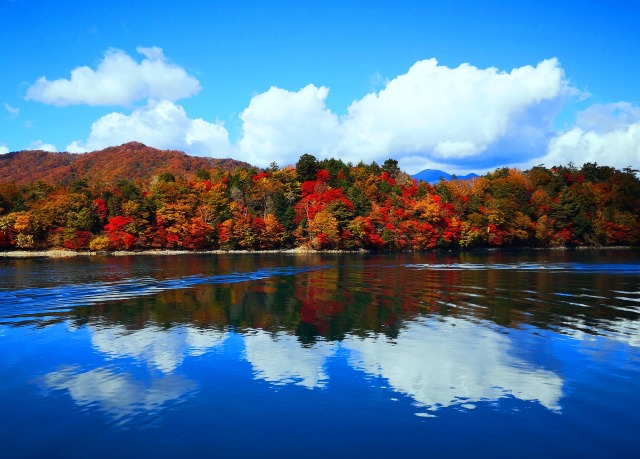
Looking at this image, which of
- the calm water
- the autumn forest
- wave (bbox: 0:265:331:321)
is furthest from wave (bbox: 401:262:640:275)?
the autumn forest

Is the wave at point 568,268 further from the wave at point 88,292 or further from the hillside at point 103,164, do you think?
the hillside at point 103,164

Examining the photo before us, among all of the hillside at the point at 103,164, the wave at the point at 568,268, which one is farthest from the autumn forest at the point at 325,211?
the hillside at the point at 103,164

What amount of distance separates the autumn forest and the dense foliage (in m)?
0.18

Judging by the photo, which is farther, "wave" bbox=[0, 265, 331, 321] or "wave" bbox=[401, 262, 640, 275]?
"wave" bbox=[401, 262, 640, 275]

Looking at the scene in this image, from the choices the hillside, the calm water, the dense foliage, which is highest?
the hillside

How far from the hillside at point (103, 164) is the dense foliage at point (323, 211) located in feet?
158

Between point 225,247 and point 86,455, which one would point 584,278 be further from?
point 225,247

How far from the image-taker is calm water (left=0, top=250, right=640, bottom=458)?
307 inches

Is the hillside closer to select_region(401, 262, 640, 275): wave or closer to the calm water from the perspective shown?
select_region(401, 262, 640, 275): wave

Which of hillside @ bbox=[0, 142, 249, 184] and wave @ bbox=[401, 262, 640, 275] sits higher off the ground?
hillside @ bbox=[0, 142, 249, 184]

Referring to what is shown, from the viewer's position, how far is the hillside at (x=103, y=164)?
12469 centimetres

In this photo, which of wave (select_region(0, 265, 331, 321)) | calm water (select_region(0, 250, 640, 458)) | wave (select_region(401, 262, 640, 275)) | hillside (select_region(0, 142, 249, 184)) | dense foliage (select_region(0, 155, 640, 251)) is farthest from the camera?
hillside (select_region(0, 142, 249, 184))

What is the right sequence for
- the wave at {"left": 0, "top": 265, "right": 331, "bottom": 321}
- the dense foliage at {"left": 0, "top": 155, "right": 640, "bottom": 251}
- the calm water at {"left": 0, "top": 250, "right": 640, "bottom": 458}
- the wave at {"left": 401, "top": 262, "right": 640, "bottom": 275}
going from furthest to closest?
the dense foliage at {"left": 0, "top": 155, "right": 640, "bottom": 251} → the wave at {"left": 401, "top": 262, "right": 640, "bottom": 275} → the wave at {"left": 0, "top": 265, "right": 331, "bottom": 321} → the calm water at {"left": 0, "top": 250, "right": 640, "bottom": 458}

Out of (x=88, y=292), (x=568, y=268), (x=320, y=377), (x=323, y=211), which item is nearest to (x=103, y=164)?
(x=323, y=211)
